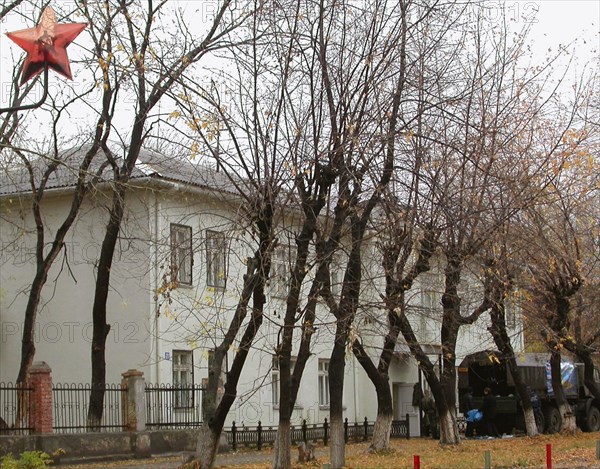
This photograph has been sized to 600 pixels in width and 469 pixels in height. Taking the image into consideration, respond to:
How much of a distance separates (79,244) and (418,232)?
13.4 meters

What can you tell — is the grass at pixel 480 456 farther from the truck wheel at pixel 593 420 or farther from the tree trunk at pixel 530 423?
the truck wheel at pixel 593 420

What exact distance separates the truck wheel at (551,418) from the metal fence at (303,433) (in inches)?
199

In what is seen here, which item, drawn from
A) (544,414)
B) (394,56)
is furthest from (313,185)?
(544,414)

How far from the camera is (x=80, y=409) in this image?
2373cm

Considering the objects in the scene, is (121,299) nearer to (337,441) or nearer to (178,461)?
(178,461)

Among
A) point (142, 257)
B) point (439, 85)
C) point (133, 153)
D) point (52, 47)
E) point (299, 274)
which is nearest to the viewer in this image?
point (52, 47)

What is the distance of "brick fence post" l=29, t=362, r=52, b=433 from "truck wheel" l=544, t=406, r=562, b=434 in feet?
66.5

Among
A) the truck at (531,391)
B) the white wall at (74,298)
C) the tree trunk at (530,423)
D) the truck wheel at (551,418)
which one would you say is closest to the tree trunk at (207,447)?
the white wall at (74,298)

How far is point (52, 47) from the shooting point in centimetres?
1120

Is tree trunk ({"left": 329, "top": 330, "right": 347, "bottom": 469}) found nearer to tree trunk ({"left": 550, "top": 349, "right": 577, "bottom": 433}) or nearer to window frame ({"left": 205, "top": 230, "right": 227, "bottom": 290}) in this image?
window frame ({"left": 205, "top": 230, "right": 227, "bottom": 290})

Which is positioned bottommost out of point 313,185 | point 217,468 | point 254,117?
point 217,468

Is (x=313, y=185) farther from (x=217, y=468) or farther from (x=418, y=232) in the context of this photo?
(x=217, y=468)

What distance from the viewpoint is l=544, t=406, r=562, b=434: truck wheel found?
36.7 metres

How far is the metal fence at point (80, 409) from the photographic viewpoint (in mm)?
22828
